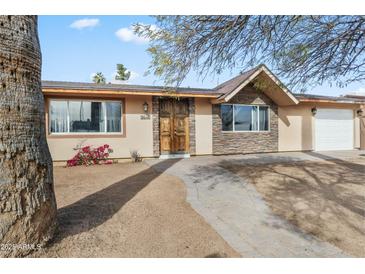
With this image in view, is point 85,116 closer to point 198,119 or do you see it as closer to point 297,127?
point 198,119

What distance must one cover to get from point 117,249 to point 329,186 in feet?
17.1

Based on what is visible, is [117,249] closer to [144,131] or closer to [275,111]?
[144,131]

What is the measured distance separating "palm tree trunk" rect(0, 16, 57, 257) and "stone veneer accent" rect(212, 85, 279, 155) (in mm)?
8527

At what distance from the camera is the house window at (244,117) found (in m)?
10.7

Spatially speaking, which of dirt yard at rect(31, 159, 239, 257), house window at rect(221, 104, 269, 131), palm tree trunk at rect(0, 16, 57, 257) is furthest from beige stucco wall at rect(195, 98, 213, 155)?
palm tree trunk at rect(0, 16, 57, 257)

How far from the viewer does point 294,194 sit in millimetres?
4852

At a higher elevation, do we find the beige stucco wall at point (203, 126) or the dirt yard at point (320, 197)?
the beige stucco wall at point (203, 126)

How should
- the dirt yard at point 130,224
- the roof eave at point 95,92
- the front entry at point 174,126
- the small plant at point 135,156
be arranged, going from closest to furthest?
the dirt yard at point 130,224 < the roof eave at point 95,92 < the small plant at point 135,156 < the front entry at point 174,126

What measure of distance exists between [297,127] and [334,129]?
257cm

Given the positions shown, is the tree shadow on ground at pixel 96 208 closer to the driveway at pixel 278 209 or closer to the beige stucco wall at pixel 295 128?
the driveway at pixel 278 209

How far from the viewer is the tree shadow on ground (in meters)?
3.05

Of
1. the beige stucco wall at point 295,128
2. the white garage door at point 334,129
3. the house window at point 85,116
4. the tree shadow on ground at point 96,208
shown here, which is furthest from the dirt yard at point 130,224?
the white garage door at point 334,129

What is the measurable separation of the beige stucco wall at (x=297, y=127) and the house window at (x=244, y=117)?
1.04 meters
